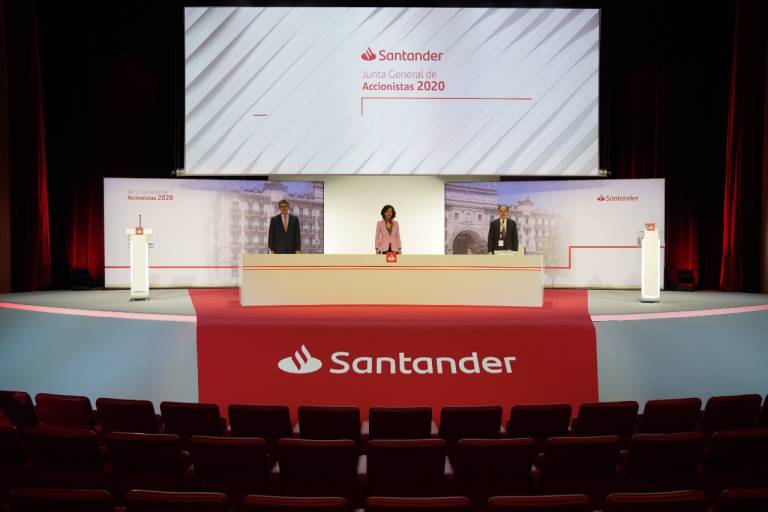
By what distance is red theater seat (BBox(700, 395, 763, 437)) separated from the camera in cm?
378

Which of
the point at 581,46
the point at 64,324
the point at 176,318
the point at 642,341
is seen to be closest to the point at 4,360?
the point at 64,324

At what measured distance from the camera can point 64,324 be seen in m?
6.54

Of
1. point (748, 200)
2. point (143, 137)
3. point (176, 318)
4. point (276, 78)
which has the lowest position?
point (176, 318)

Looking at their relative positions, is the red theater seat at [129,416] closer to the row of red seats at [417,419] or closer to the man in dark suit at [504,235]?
the row of red seats at [417,419]

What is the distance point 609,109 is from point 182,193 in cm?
718

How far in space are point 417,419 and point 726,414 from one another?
1876 mm

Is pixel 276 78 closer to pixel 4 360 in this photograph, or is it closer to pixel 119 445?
pixel 4 360

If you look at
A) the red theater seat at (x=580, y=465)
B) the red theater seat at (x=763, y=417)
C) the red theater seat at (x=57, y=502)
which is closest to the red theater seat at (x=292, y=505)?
the red theater seat at (x=57, y=502)

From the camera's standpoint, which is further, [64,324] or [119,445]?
[64,324]

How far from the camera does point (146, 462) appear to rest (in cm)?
292

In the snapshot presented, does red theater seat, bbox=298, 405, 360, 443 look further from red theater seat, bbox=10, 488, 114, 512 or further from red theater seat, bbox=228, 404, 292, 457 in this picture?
red theater seat, bbox=10, 488, 114, 512

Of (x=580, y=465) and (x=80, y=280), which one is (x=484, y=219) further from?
(x=580, y=465)

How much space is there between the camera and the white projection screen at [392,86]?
30.5ft

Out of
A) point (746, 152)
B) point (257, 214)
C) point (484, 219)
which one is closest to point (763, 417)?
point (484, 219)
